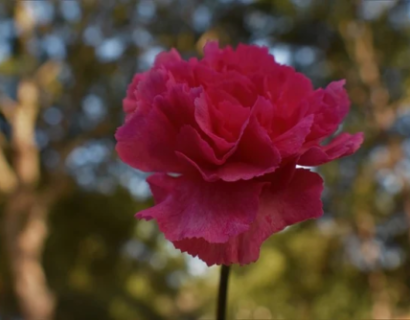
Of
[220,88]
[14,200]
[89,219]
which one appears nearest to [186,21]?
[14,200]

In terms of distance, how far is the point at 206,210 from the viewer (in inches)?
13.3

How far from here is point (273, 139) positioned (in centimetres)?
37

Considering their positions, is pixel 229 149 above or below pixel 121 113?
above

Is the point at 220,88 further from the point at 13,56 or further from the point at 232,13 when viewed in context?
the point at 13,56

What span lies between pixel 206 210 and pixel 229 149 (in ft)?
0.18

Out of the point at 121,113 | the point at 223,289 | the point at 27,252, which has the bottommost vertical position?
the point at 27,252

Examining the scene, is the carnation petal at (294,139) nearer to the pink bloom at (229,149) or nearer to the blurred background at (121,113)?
the pink bloom at (229,149)

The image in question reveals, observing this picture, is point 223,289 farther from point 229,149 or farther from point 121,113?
point 121,113

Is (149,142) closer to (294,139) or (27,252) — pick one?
(294,139)

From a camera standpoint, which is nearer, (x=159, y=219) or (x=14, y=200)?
(x=159, y=219)

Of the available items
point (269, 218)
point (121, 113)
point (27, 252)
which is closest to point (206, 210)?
point (269, 218)

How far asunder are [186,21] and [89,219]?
395 centimetres

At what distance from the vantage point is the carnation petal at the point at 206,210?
1.07ft

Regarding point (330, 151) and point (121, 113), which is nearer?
point (330, 151)
